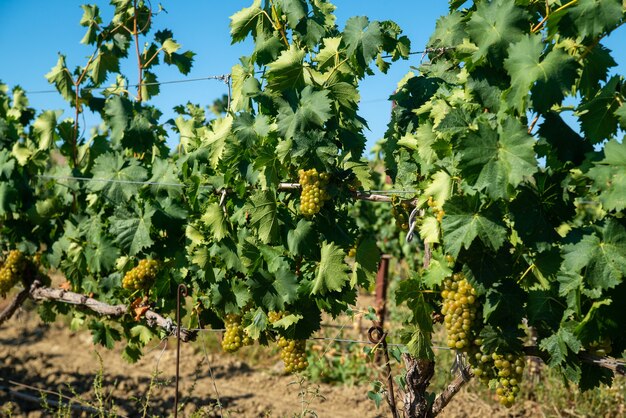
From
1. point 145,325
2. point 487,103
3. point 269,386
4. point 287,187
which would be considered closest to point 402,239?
point 269,386

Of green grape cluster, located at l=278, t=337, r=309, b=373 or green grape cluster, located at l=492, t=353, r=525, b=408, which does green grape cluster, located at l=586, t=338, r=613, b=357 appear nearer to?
green grape cluster, located at l=492, t=353, r=525, b=408

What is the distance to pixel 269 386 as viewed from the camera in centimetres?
622

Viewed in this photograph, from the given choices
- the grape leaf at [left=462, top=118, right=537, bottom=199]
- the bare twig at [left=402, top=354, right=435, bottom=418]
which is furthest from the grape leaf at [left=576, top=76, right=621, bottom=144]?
the bare twig at [left=402, top=354, right=435, bottom=418]

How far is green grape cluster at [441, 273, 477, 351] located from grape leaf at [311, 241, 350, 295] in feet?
1.71

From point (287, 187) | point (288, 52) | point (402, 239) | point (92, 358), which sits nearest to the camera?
point (288, 52)

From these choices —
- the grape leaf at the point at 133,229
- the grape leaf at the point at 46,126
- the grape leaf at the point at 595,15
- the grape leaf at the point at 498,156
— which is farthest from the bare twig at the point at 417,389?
the grape leaf at the point at 46,126

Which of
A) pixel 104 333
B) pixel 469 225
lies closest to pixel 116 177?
pixel 104 333

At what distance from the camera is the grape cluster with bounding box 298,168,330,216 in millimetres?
2826

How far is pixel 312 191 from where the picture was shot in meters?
2.83

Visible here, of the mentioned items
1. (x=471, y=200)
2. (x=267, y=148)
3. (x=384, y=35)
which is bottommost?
(x=471, y=200)

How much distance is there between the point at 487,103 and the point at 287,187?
101cm

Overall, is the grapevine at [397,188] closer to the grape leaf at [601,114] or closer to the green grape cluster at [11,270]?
the grape leaf at [601,114]

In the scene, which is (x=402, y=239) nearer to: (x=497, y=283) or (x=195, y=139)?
(x=195, y=139)

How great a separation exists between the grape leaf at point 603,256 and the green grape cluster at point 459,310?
41 centimetres
